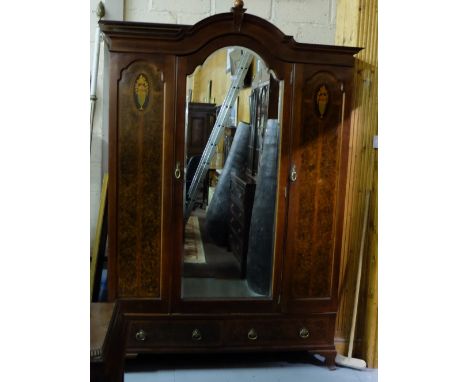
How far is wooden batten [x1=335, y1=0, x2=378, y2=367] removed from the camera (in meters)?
2.51

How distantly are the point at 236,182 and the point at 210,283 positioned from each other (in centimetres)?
53

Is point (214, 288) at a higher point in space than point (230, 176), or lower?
lower

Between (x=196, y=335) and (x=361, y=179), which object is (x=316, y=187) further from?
(x=196, y=335)

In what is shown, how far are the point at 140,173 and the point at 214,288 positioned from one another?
70 centimetres

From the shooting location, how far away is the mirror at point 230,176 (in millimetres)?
2273

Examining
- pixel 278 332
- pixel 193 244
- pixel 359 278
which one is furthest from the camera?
pixel 359 278

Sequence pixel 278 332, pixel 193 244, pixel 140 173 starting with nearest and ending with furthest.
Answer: pixel 140 173, pixel 193 244, pixel 278 332

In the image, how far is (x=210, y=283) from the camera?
8.00 ft

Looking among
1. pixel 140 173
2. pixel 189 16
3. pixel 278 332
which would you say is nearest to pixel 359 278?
pixel 278 332

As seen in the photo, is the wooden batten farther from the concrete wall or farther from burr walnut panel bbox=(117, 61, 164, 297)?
burr walnut panel bbox=(117, 61, 164, 297)

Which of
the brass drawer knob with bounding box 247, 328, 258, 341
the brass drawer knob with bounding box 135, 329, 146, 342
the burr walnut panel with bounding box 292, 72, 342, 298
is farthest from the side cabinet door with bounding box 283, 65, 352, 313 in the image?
the brass drawer knob with bounding box 135, 329, 146, 342

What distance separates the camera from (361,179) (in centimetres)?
262
